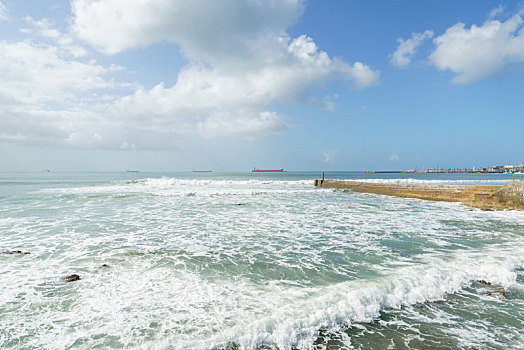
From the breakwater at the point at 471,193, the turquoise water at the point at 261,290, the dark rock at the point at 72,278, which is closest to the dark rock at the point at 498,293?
the turquoise water at the point at 261,290

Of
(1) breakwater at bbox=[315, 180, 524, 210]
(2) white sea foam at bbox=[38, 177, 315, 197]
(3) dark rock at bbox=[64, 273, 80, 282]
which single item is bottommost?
(2) white sea foam at bbox=[38, 177, 315, 197]

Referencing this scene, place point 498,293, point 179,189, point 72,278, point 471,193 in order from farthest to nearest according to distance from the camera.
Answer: point 179,189 < point 471,193 < point 72,278 < point 498,293

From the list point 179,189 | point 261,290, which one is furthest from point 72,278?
point 179,189

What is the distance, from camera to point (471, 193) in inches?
901

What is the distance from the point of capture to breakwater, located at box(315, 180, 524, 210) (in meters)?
19.6

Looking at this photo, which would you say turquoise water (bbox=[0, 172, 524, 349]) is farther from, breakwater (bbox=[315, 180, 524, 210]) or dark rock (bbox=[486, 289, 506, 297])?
breakwater (bbox=[315, 180, 524, 210])

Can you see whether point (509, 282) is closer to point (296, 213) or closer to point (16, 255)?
point (296, 213)

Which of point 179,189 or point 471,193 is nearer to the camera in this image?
point 471,193

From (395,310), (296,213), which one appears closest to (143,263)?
(395,310)

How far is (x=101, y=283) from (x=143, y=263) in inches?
60.3

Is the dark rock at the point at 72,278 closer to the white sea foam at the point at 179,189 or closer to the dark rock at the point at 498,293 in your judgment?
the dark rock at the point at 498,293

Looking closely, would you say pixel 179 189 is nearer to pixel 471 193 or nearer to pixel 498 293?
pixel 471 193

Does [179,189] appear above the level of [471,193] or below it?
below

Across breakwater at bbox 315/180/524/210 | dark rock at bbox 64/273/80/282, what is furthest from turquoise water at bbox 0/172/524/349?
breakwater at bbox 315/180/524/210
